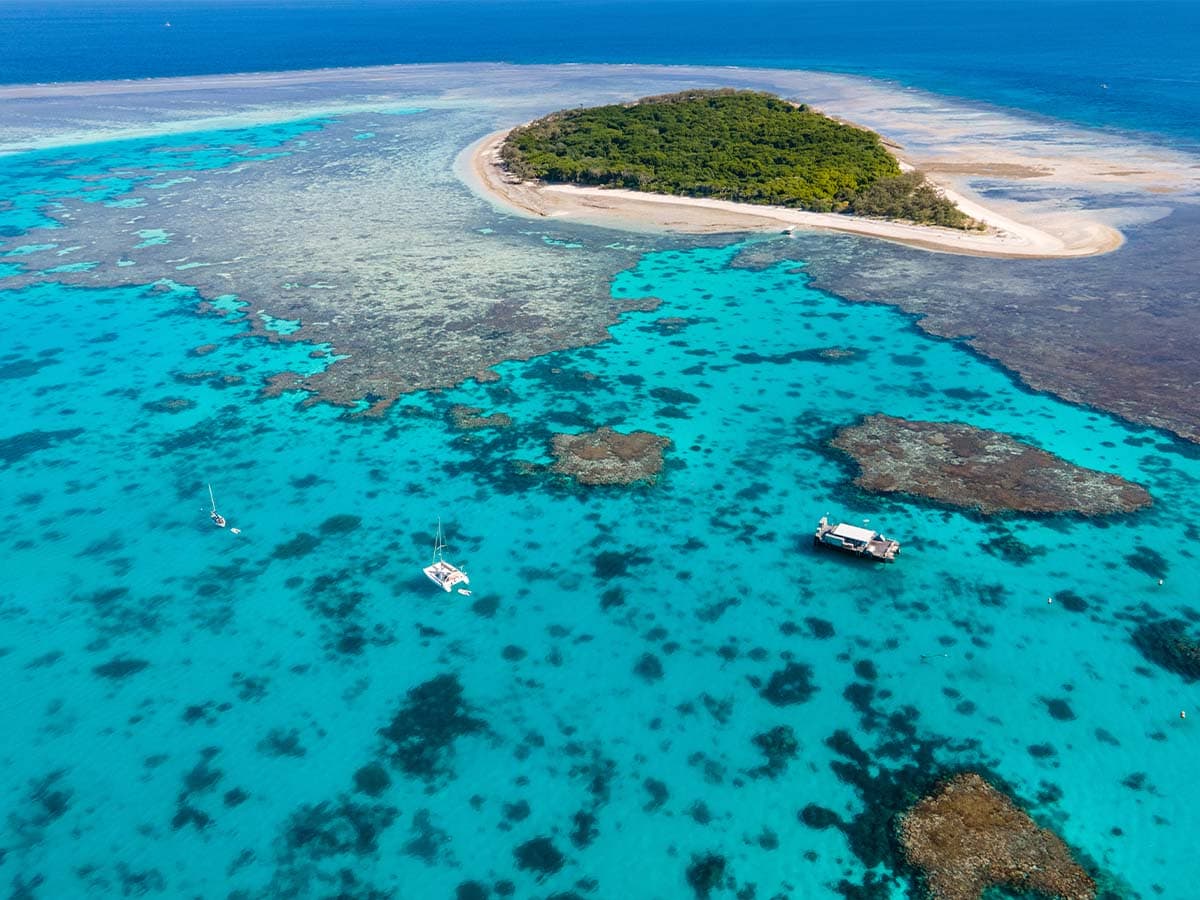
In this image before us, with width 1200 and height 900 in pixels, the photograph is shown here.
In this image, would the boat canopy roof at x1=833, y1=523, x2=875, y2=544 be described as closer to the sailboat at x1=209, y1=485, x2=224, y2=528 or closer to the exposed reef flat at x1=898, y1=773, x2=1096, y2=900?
the exposed reef flat at x1=898, y1=773, x2=1096, y2=900

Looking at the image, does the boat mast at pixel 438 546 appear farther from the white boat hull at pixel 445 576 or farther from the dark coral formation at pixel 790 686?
the dark coral formation at pixel 790 686

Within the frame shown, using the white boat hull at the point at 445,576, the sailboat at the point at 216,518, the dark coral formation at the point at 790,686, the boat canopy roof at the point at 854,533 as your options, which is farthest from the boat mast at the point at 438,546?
the boat canopy roof at the point at 854,533

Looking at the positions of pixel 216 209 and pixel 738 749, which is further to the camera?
pixel 216 209

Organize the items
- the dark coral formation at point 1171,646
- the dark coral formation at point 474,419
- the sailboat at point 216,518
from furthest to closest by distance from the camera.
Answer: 1. the dark coral formation at point 474,419
2. the sailboat at point 216,518
3. the dark coral formation at point 1171,646

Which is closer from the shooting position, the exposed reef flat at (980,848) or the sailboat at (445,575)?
the exposed reef flat at (980,848)

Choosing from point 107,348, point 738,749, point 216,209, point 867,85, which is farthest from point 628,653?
point 867,85

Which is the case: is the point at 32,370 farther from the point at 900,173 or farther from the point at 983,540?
the point at 900,173

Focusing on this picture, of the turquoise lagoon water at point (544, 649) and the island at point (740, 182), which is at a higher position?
the island at point (740, 182)
